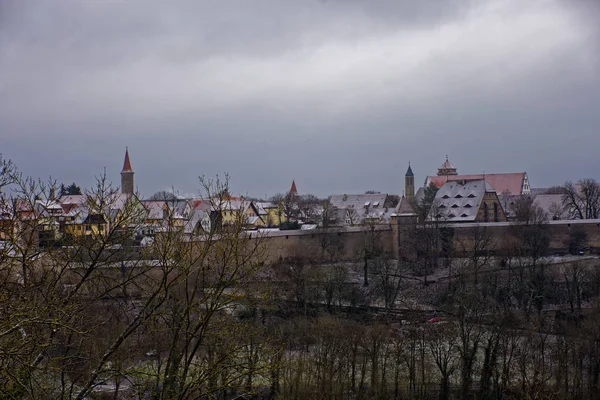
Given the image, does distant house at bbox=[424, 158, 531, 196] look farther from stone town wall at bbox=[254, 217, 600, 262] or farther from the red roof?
stone town wall at bbox=[254, 217, 600, 262]

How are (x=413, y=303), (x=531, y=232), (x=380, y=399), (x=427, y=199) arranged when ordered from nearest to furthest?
(x=380, y=399), (x=413, y=303), (x=531, y=232), (x=427, y=199)

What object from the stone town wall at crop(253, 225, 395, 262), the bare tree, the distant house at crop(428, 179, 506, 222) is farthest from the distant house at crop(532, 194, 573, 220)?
the stone town wall at crop(253, 225, 395, 262)

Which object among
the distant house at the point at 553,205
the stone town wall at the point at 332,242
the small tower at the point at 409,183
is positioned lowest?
the stone town wall at the point at 332,242

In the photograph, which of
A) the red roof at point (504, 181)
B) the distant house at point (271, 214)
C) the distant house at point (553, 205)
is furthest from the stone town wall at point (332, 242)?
the red roof at point (504, 181)

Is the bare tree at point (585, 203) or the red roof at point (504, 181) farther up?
the red roof at point (504, 181)

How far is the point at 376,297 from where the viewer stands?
112 feet

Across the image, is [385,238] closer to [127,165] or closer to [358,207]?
[358,207]

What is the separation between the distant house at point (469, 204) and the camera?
49219 mm

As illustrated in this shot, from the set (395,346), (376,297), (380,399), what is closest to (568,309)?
(376,297)

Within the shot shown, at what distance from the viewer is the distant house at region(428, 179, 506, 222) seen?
4922cm

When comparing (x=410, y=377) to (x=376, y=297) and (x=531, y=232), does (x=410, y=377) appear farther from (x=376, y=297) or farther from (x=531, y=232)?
(x=531, y=232)

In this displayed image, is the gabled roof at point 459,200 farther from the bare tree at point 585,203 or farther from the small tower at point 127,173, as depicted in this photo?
the small tower at point 127,173

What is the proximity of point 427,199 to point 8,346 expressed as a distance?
1990 inches

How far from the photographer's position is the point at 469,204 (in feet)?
164
